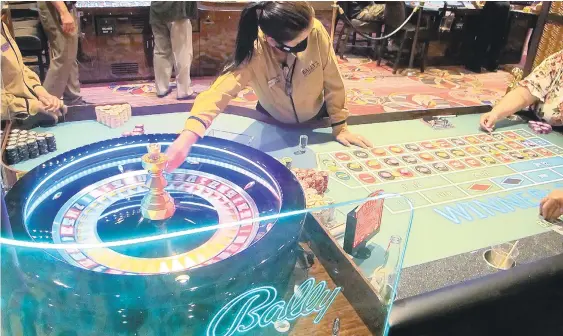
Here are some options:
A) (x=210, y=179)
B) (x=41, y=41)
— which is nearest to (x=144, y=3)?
(x=41, y=41)

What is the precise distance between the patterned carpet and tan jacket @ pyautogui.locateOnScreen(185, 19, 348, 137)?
1782 mm

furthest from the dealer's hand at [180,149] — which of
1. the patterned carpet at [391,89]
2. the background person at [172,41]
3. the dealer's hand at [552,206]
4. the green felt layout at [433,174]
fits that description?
the background person at [172,41]

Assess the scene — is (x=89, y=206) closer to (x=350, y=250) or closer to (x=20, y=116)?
(x=350, y=250)

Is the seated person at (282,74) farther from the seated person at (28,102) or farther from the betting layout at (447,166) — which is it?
the seated person at (28,102)

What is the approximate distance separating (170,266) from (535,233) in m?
1.15

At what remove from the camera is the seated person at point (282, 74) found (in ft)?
5.31

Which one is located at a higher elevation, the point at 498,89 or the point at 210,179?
the point at 210,179

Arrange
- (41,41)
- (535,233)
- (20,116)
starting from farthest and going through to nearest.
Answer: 1. (41,41)
2. (20,116)
3. (535,233)

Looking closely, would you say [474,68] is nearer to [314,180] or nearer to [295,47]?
[295,47]

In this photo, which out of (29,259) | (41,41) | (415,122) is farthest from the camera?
(41,41)

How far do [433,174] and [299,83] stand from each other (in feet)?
2.20

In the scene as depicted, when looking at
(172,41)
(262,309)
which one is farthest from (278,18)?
(172,41)

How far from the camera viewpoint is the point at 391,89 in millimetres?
5164

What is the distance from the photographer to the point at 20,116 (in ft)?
5.82
